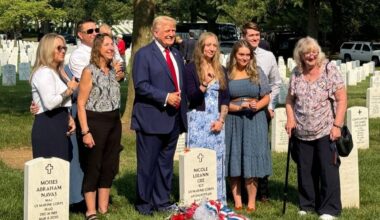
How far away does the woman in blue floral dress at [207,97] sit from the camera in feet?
24.7

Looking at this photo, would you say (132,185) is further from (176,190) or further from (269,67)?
(269,67)

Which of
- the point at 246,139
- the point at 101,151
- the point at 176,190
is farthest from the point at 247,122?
the point at 101,151

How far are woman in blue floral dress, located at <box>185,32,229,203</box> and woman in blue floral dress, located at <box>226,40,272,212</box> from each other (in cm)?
21

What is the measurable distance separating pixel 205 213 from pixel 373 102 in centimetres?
1090

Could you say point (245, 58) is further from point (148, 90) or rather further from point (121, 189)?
point (121, 189)

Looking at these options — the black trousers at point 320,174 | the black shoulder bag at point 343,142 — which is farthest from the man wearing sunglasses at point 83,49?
the black shoulder bag at point 343,142

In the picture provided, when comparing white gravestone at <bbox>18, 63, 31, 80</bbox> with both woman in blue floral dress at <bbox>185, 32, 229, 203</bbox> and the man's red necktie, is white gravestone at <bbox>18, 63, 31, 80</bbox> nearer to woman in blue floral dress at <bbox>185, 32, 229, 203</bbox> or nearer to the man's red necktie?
woman in blue floral dress at <bbox>185, 32, 229, 203</bbox>

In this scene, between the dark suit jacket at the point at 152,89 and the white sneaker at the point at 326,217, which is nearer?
the dark suit jacket at the point at 152,89

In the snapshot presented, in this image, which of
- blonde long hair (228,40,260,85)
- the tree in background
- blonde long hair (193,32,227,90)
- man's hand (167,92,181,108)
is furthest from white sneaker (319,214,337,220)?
the tree in background

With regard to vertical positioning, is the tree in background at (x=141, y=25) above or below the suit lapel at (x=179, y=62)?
above

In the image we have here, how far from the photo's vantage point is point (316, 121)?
7422 mm

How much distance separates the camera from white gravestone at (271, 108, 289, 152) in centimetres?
1199

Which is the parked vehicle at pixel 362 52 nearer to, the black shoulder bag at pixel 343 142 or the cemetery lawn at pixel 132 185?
the cemetery lawn at pixel 132 185

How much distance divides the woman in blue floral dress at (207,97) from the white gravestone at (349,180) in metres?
1.42
